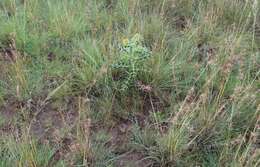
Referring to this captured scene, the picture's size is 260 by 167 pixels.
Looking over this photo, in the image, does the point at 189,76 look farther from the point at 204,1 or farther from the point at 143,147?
the point at 204,1

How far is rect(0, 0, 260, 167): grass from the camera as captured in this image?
2.43 meters

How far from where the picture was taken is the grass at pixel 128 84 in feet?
7.97

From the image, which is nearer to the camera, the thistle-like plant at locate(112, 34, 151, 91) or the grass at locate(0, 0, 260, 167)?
the grass at locate(0, 0, 260, 167)

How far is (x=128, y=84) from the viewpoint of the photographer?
286cm

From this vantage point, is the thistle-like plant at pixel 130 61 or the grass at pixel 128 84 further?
the thistle-like plant at pixel 130 61

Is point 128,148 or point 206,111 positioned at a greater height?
point 206,111

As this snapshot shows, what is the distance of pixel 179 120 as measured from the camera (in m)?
2.49

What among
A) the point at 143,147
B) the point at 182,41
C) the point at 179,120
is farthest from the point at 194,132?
the point at 182,41

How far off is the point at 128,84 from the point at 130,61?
0.59ft

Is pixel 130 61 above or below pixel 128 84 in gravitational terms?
above

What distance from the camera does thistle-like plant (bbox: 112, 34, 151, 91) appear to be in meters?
2.87

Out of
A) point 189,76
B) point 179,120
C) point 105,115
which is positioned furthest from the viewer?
point 189,76

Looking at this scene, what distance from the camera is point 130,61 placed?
9.52ft

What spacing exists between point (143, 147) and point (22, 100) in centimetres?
98
